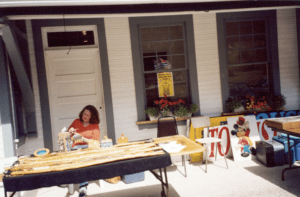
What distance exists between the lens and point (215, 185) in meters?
3.97

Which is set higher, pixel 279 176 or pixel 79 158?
pixel 79 158

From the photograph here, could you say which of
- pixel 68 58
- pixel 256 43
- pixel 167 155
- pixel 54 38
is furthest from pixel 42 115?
pixel 256 43

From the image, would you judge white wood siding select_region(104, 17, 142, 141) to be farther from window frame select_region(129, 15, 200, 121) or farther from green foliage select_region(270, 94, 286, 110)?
green foliage select_region(270, 94, 286, 110)

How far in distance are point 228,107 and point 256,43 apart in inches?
66.1

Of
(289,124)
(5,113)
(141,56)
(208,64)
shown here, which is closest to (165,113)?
(141,56)

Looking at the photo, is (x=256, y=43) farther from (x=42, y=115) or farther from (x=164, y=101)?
(x=42, y=115)

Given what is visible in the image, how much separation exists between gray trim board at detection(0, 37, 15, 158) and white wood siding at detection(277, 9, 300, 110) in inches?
220

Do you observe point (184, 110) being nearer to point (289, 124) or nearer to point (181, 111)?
point (181, 111)

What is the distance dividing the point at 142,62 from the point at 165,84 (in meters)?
0.72

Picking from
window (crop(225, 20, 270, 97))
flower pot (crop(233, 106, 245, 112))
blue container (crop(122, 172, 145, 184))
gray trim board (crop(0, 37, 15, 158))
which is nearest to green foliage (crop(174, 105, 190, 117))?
flower pot (crop(233, 106, 245, 112))

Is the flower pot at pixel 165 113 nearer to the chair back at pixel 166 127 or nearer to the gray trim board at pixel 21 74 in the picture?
the chair back at pixel 166 127

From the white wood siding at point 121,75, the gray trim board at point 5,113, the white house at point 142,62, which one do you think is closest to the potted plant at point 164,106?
the white house at point 142,62

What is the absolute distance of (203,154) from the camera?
16.8 ft

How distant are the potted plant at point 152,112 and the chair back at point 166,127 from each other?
36cm
